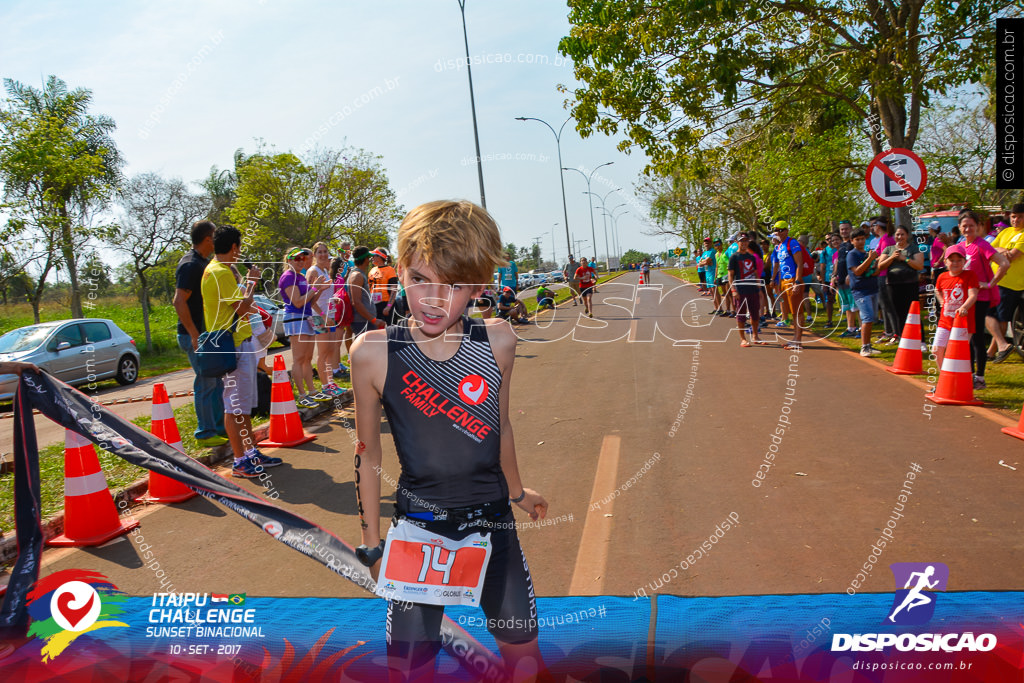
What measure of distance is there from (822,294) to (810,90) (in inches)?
181

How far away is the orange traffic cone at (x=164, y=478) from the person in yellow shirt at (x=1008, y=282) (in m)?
8.61

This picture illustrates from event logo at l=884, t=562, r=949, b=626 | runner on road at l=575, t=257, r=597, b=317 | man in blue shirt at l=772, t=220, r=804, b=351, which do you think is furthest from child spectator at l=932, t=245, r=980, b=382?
runner on road at l=575, t=257, r=597, b=317

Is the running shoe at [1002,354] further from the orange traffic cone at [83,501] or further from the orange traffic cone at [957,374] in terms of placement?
the orange traffic cone at [83,501]

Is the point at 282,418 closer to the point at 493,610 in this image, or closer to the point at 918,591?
the point at 493,610

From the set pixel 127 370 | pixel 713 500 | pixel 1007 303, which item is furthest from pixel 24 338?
pixel 1007 303

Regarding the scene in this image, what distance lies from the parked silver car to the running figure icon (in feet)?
41.2

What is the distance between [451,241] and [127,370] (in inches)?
595

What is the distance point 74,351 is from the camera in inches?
515

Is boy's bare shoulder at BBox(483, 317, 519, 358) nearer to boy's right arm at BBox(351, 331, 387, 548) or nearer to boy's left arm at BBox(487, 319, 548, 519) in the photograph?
boy's left arm at BBox(487, 319, 548, 519)

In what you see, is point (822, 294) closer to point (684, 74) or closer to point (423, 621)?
point (684, 74)

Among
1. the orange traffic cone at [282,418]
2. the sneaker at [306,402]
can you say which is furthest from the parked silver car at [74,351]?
the orange traffic cone at [282,418]

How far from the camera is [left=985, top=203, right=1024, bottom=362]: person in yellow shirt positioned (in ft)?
26.1

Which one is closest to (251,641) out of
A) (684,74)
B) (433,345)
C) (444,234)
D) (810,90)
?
(433,345)

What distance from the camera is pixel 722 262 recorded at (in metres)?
17.5
